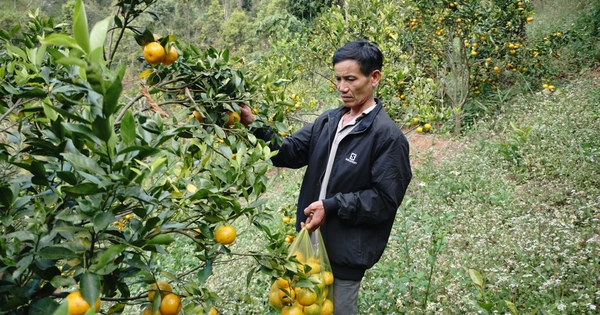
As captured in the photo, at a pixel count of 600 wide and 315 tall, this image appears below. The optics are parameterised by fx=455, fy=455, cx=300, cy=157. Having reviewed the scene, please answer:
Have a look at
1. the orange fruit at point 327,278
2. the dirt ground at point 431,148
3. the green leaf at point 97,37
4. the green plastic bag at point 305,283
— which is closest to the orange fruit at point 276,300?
the green plastic bag at point 305,283

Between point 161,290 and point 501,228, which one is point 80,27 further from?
point 501,228

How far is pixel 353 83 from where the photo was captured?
1.97 meters

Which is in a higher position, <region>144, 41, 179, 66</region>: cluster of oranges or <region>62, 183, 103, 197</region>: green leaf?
<region>144, 41, 179, 66</region>: cluster of oranges

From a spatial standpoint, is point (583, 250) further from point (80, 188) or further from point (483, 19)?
point (483, 19)

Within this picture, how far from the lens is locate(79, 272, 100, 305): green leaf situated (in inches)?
33.8

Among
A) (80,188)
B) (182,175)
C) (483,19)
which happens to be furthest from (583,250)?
(483,19)

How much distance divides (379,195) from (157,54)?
102 cm

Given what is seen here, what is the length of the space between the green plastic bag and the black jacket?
0.26 ft

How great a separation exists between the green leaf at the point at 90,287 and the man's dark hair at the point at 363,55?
1403 millimetres

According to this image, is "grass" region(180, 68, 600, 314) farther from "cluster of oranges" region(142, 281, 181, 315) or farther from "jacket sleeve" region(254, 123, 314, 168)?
"jacket sleeve" region(254, 123, 314, 168)

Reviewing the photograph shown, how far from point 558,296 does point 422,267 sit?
2.93ft

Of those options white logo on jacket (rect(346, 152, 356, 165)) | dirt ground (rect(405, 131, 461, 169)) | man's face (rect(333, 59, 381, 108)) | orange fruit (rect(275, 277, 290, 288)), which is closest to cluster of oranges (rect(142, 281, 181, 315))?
orange fruit (rect(275, 277, 290, 288))

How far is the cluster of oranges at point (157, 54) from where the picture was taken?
1.35 metres

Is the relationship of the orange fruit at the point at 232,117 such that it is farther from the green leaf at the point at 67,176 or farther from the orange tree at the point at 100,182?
the green leaf at the point at 67,176
